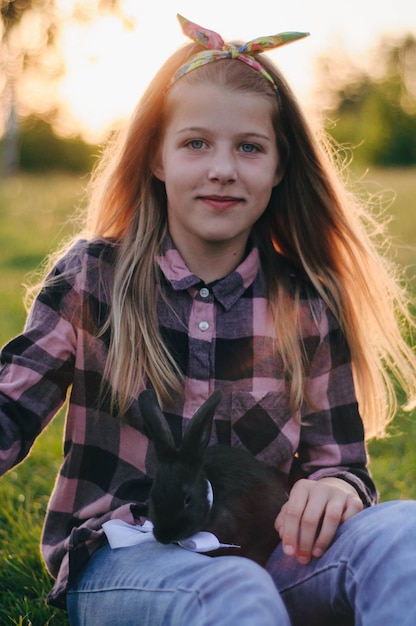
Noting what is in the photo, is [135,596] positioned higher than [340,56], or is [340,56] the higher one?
[340,56]

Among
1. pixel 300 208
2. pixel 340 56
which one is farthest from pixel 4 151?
pixel 300 208

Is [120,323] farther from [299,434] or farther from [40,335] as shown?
[299,434]

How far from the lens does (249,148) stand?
2320 mm

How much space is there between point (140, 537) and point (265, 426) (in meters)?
0.51

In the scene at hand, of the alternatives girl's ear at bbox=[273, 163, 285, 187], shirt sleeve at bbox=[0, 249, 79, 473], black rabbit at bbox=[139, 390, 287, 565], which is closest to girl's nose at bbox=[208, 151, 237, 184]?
girl's ear at bbox=[273, 163, 285, 187]

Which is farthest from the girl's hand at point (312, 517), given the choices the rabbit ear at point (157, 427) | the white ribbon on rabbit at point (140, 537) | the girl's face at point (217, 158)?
the girl's face at point (217, 158)

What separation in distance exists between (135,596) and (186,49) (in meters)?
1.47

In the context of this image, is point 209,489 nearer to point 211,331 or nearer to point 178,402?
point 178,402

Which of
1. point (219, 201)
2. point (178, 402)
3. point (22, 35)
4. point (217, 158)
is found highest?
point (22, 35)

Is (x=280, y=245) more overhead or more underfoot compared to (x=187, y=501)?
more overhead

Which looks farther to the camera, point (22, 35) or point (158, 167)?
point (22, 35)

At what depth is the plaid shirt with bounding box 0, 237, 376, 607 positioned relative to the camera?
222cm

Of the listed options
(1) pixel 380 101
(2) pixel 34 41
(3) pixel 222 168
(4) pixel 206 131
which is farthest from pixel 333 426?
(1) pixel 380 101

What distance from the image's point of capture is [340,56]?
3006 centimetres
